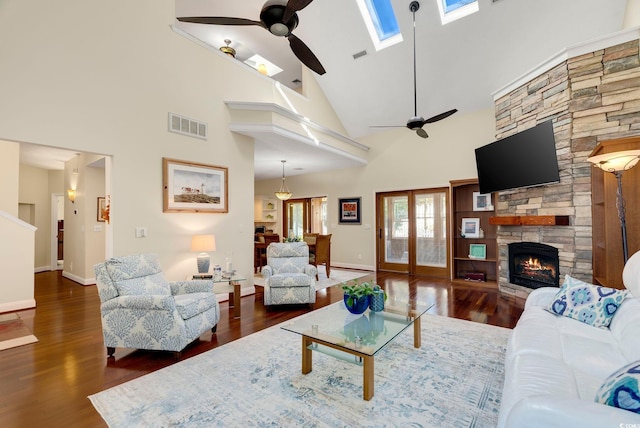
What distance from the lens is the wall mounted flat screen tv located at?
408 centimetres

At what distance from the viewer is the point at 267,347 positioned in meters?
2.86

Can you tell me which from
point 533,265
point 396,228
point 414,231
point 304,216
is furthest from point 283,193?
point 533,265

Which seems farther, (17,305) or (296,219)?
(296,219)

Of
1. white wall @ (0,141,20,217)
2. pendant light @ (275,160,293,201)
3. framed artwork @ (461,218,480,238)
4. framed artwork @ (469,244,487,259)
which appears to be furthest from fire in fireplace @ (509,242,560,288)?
white wall @ (0,141,20,217)

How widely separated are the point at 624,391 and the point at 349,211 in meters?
6.87

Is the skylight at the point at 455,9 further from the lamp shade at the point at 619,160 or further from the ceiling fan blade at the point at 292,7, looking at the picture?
the ceiling fan blade at the point at 292,7

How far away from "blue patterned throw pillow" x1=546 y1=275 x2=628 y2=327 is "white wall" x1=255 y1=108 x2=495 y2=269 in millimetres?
3821

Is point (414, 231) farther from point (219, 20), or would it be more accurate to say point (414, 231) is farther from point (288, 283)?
point (219, 20)

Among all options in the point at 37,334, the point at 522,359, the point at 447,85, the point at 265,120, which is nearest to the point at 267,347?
the point at 522,359

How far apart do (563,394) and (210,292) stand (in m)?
2.96

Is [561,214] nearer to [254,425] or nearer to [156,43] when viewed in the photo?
[254,425]

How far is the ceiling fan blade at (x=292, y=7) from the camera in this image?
213 centimetres

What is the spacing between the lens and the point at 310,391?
2117mm

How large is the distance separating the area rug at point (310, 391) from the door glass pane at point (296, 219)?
6.57m
